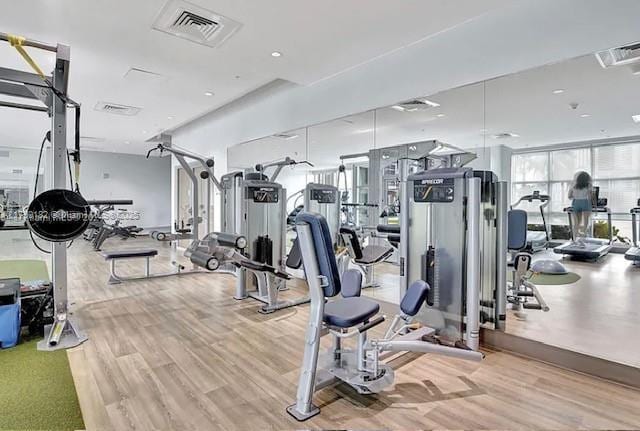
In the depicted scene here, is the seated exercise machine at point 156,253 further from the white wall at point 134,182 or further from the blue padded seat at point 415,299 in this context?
the white wall at point 134,182

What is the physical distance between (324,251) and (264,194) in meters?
2.58

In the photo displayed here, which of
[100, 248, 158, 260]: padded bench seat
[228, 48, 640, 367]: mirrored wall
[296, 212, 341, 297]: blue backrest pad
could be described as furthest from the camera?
[100, 248, 158, 260]: padded bench seat

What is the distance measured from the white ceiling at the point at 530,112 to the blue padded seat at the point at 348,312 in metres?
1.88

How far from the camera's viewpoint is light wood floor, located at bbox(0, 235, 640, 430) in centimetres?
189

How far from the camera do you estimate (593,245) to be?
370 centimetres

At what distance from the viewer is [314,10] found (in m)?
2.84

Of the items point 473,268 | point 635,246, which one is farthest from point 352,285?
point 635,246

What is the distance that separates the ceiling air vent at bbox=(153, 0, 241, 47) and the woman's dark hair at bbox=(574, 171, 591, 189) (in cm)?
325

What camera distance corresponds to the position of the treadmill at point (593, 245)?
2947 millimetres

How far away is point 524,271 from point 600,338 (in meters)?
0.88

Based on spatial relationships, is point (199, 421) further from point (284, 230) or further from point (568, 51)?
point (568, 51)

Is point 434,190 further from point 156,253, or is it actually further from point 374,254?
point 156,253

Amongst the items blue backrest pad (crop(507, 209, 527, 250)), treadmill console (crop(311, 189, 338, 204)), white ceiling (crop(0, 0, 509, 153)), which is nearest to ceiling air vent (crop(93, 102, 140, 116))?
white ceiling (crop(0, 0, 509, 153))

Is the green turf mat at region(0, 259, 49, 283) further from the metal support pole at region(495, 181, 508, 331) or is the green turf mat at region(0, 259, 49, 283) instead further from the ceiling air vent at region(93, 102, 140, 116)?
the metal support pole at region(495, 181, 508, 331)
